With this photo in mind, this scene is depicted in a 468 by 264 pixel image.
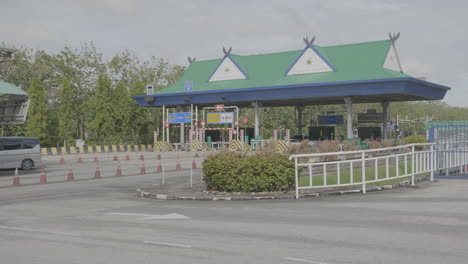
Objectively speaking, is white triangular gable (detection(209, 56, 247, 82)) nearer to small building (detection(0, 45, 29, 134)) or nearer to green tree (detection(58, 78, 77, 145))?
green tree (detection(58, 78, 77, 145))

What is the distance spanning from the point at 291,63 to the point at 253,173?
36153 millimetres

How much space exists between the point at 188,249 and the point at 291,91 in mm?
39046

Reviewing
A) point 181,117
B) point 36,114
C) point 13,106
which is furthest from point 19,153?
point 36,114

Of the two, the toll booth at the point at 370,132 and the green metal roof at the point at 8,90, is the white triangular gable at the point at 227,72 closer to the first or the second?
the toll booth at the point at 370,132

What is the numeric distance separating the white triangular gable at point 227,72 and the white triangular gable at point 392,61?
549 inches

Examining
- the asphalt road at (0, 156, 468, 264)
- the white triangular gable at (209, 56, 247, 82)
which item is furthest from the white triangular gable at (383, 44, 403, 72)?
the asphalt road at (0, 156, 468, 264)

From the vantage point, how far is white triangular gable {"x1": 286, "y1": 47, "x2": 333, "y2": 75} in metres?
47.6

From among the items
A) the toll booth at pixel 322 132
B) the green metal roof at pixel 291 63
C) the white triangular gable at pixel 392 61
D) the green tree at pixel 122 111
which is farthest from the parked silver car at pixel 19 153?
the toll booth at pixel 322 132

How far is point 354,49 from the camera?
48.3 metres

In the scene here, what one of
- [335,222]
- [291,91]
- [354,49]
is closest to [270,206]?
[335,222]

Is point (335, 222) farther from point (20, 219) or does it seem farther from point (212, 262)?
point (20, 219)

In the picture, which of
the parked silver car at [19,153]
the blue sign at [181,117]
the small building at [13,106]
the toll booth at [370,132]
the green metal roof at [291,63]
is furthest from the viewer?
the toll booth at [370,132]

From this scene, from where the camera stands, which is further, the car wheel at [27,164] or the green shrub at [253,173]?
the car wheel at [27,164]

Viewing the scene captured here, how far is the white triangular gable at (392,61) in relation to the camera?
4631cm
